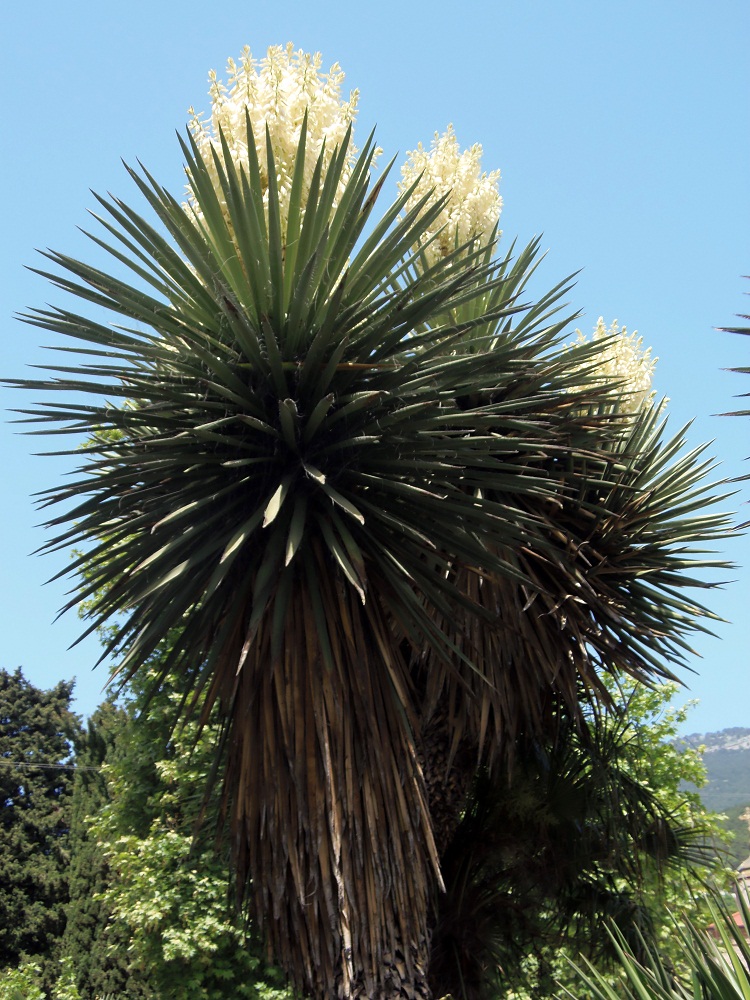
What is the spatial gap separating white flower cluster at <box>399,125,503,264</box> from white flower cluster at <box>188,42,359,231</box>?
51.9 inches

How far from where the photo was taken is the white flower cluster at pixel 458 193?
23.6ft

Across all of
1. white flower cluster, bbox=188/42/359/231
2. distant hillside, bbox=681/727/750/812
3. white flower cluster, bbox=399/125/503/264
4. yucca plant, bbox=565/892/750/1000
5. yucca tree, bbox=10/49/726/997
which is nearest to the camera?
yucca plant, bbox=565/892/750/1000

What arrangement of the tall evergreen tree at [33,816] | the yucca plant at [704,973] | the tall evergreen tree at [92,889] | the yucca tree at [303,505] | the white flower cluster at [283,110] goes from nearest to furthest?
1. the yucca plant at [704,973]
2. the yucca tree at [303,505]
3. the white flower cluster at [283,110]
4. the tall evergreen tree at [92,889]
5. the tall evergreen tree at [33,816]

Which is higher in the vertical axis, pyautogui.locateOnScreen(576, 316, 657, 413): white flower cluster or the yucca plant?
pyautogui.locateOnScreen(576, 316, 657, 413): white flower cluster

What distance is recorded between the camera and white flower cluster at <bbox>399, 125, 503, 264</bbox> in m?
7.19

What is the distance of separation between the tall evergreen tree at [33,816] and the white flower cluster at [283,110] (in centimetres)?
1778

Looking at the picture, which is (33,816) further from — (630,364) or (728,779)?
(728,779)

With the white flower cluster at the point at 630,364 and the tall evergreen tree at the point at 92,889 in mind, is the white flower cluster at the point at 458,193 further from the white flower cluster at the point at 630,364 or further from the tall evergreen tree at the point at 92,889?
the tall evergreen tree at the point at 92,889

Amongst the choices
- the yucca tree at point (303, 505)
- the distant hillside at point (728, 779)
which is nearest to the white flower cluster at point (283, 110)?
the yucca tree at point (303, 505)

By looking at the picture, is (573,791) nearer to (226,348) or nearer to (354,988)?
(354,988)

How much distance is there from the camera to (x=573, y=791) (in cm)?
665

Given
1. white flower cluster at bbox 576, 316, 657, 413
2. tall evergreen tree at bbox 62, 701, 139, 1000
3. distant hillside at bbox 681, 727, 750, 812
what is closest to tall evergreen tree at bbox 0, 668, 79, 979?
tall evergreen tree at bbox 62, 701, 139, 1000

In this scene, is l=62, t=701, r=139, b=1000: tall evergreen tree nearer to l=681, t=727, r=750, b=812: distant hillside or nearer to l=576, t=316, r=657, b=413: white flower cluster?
l=576, t=316, r=657, b=413: white flower cluster

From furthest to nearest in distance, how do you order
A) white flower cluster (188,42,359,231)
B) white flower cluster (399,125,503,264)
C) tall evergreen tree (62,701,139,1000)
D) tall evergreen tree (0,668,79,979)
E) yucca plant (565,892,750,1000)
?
tall evergreen tree (0,668,79,979), tall evergreen tree (62,701,139,1000), white flower cluster (399,125,503,264), white flower cluster (188,42,359,231), yucca plant (565,892,750,1000)
